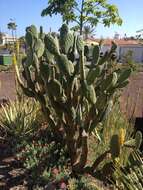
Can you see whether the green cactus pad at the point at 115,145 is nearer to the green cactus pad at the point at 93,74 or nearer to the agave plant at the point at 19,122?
the green cactus pad at the point at 93,74

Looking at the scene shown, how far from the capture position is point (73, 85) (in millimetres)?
4410

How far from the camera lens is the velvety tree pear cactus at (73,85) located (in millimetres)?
4150

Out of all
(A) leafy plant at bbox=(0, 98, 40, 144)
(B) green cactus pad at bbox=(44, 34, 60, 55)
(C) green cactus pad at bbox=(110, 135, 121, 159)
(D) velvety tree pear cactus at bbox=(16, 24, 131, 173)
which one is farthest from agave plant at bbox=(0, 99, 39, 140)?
(C) green cactus pad at bbox=(110, 135, 121, 159)

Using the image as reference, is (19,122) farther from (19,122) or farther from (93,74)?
(93,74)

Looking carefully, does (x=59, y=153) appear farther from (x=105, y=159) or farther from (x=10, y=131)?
(x=10, y=131)

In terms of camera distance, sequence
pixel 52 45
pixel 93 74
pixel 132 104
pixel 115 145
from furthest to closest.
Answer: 1. pixel 132 104
2. pixel 52 45
3. pixel 93 74
4. pixel 115 145

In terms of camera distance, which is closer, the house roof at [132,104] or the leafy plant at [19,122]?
the leafy plant at [19,122]

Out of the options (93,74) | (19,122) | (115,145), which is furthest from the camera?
(19,122)

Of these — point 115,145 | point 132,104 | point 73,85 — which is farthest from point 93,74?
point 132,104

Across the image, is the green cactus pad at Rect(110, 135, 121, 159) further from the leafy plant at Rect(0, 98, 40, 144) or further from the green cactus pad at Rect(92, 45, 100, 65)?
the leafy plant at Rect(0, 98, 40, 144)

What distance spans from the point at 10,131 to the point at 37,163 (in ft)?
3.71

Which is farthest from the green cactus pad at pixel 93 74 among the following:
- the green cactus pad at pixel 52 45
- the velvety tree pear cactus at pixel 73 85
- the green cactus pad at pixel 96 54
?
the green cactus pad at pixel 52 45

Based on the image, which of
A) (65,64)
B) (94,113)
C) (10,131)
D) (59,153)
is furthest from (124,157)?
(10,131)

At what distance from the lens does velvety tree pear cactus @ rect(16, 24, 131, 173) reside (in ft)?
13.6
